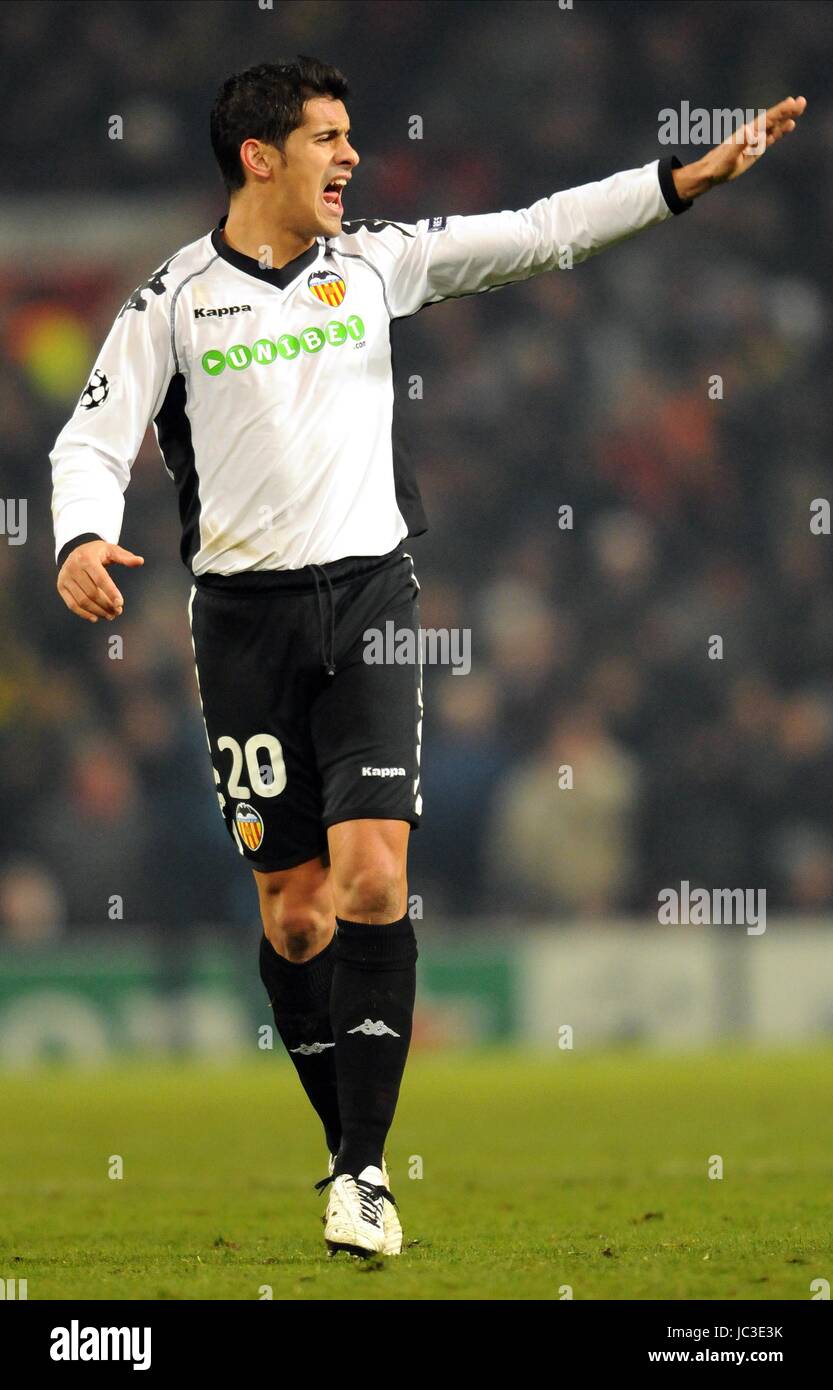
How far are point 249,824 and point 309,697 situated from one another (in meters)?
0.34

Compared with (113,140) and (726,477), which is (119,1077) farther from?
(113,140)

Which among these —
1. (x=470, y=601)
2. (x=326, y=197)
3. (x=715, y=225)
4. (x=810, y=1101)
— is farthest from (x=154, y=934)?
(x=326, y=197)

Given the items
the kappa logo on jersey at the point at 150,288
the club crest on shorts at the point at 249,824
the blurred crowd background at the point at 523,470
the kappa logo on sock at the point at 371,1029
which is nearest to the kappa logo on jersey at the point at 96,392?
the kappa logo on jersey at the point at 150,288

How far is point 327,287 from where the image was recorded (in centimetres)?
465

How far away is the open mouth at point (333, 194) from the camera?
4.61m

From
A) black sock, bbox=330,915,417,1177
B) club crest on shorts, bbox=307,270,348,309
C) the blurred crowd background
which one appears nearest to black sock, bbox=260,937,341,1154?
black sock, bbox=330,915,417,1177

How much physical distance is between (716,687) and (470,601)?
1603 millimetres

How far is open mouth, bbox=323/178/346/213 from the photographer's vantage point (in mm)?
4613

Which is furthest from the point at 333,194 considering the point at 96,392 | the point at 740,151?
the point at 740,151

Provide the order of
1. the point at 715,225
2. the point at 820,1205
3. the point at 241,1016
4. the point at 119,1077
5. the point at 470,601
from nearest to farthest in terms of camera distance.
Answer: the point at 820,1205, the point at 119,1077, the point at 241,1016, the point at 470,601, the point at 715,225

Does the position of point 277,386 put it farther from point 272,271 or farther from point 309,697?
point 309,697

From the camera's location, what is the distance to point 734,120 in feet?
47.7

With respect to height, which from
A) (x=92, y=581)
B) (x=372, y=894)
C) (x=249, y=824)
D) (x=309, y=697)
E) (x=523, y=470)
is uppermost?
(x=523, y=470)

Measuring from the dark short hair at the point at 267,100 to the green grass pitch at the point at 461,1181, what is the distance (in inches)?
92.1
